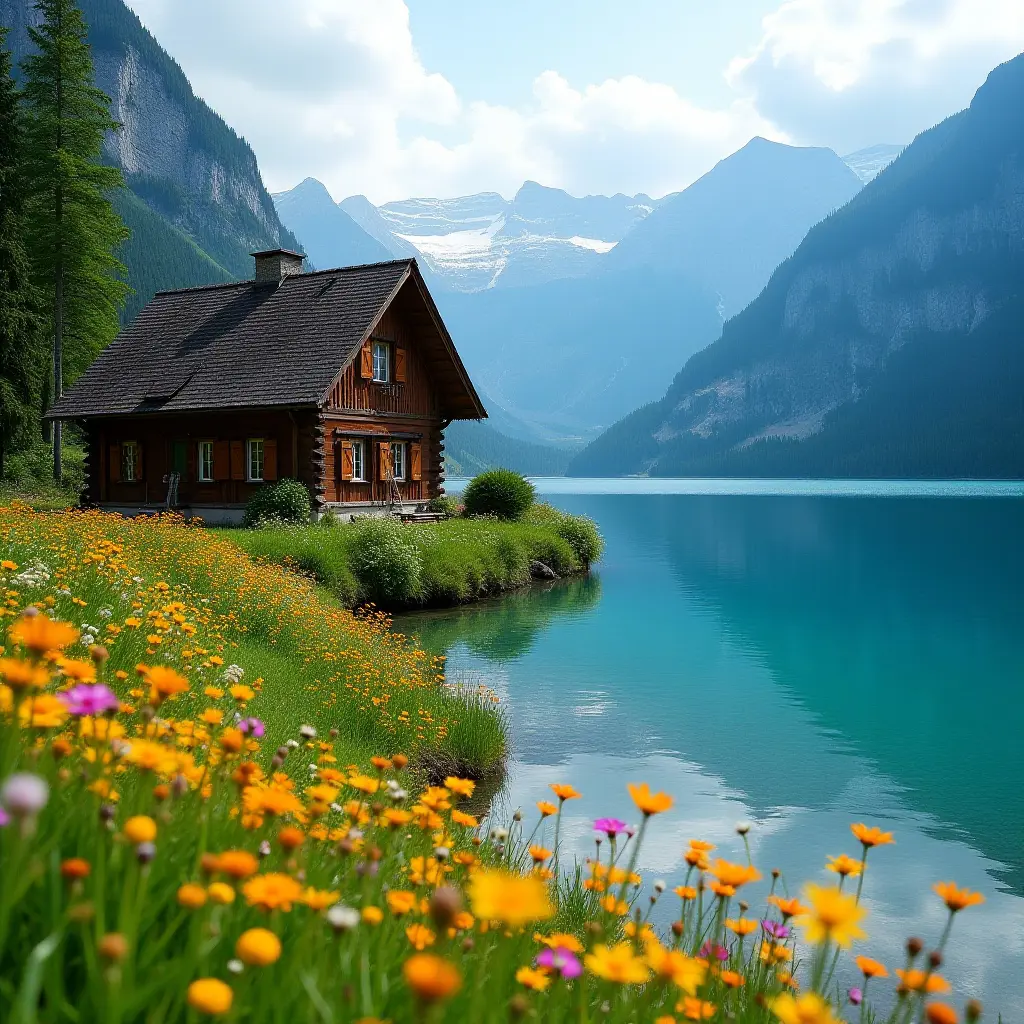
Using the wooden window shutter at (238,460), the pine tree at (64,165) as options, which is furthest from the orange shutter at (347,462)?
the pine tree at (64,165)

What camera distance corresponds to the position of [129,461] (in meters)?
33.9

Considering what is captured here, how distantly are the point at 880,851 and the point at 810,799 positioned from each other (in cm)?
144

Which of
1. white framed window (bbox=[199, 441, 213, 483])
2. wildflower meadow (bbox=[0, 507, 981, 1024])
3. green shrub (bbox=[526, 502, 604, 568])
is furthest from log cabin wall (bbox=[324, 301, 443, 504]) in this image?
wildflower meadow (bbox=[0, 507, 981, 1024])

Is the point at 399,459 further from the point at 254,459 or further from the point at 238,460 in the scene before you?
the point at 238,460

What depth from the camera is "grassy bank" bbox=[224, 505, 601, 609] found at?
22.9 metres

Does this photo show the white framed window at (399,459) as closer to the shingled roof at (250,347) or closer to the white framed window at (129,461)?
the shingled roof at (250,347)

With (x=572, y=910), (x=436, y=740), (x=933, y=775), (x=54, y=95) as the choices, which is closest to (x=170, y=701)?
(x=572, y=910)

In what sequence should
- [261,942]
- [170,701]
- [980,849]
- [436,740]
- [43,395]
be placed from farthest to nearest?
[43,395], [436,740], [980,849], [170,701], [261,942]

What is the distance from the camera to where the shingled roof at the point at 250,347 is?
99.1 feet

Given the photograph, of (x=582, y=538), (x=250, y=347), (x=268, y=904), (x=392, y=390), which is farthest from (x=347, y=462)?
(x=268, y=904)

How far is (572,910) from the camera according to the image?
6.35 meters

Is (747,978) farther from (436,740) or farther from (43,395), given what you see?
(43,395)

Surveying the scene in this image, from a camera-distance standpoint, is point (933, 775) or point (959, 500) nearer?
point (933, 775)

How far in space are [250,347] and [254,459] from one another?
4164mm
